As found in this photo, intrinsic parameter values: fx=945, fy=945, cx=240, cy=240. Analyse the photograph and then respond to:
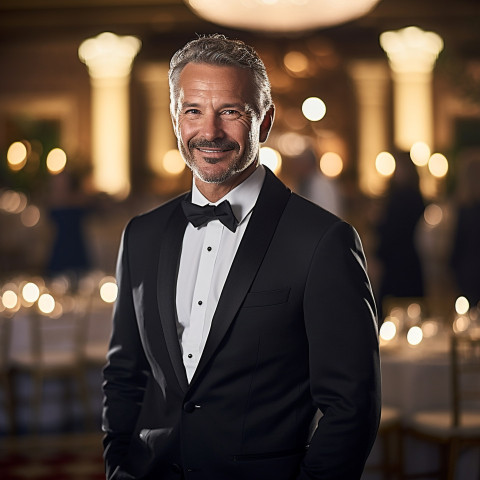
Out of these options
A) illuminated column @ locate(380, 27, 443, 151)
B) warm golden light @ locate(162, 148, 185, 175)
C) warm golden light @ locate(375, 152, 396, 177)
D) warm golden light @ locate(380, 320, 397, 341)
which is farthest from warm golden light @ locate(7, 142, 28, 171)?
warm golden light @ locate(380, 320, 397, 341)

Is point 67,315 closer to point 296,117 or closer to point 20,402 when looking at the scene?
point 20,402

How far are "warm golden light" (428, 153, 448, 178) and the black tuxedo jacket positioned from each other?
12224 mm

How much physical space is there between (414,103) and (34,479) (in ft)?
42.7

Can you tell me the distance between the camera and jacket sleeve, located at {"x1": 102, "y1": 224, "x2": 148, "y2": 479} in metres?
1.91

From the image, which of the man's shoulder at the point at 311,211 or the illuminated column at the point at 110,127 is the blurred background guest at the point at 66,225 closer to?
the man's shoulder at the point at 311,211

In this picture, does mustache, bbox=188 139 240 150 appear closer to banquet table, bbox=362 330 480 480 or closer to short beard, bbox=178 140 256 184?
short beard, bbox=178 140 256 184

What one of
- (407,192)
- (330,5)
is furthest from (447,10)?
(407,192)

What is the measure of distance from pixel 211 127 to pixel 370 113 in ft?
51.1

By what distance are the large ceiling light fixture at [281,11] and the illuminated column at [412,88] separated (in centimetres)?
545

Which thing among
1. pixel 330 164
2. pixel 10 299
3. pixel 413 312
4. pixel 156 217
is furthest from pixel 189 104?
pixel 330 164

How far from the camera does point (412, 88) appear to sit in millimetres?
16828

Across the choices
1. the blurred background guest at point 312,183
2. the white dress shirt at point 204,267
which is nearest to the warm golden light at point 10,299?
the blurred background guest at point 312,183

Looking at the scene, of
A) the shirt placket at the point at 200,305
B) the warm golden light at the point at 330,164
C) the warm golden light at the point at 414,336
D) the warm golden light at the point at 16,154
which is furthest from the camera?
the warm golden light at the point at 330,164

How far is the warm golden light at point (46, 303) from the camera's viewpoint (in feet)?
21.6
